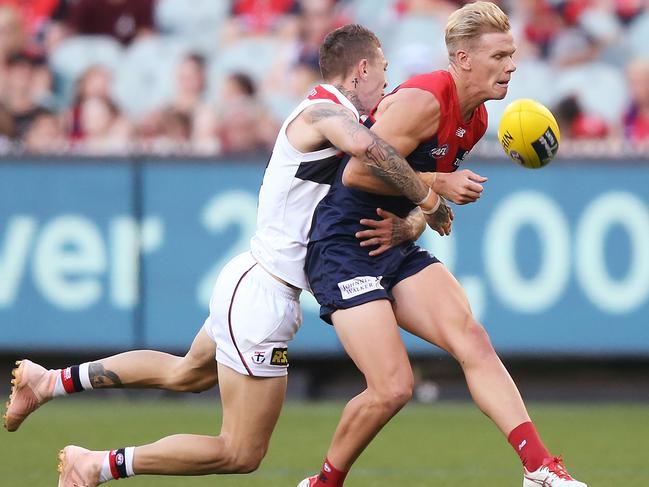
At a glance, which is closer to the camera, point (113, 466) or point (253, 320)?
point (253, 320)

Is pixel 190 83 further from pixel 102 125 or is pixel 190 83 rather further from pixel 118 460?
pixel 118 460

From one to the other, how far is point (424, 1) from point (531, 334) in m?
4.40

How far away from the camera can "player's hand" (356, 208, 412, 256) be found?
634 centimetres

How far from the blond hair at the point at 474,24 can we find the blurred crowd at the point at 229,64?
6.10 meters

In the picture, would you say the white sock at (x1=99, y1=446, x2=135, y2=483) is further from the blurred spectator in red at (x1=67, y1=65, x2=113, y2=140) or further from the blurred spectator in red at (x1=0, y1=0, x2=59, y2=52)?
the blurred spectator in red at (x1=0, y1=0, x2=59, y2=52)

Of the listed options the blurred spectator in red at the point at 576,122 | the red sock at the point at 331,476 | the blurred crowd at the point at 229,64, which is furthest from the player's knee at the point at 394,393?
the blurred spectator in red at the point at 576,122

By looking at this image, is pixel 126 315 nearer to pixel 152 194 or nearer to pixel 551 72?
pixel 152 194

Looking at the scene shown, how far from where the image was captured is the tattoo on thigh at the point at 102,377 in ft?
22.2

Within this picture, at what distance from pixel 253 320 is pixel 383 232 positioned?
73cm

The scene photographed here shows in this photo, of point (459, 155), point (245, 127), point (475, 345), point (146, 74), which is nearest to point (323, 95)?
point (459, 155)

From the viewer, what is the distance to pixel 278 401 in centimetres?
624

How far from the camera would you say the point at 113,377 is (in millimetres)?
6777

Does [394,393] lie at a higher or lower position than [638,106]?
lower

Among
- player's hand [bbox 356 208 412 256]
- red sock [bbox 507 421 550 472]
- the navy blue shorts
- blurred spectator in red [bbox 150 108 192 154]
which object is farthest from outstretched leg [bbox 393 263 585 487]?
blurred spectator in red [bbox 150 108 192 154]
